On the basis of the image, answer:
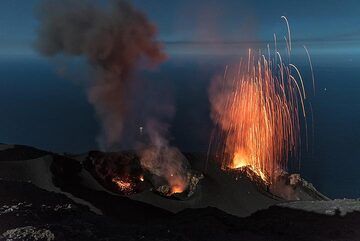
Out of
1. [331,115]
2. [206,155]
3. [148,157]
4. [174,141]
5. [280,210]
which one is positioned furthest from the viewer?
[331,115]

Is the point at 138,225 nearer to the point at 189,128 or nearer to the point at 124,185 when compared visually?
the point at 124,185

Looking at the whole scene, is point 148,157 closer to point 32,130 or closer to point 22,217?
point 22,217

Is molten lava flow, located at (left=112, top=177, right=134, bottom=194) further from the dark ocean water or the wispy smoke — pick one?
the dark ocean water

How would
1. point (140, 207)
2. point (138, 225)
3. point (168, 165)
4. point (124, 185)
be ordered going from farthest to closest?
1. point (168, 165)
2. point (124, 185)
3. point (140, 207)
4. point (138, 225)

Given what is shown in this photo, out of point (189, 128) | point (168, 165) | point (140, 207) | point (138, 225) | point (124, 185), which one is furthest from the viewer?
point (189, 128)

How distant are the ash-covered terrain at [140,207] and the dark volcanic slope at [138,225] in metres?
0.06

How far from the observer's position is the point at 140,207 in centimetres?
3597

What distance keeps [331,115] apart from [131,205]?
130557 mm

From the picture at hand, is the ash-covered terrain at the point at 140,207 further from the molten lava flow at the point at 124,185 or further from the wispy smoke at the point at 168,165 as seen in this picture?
the wispy smoke at the point at 168,165

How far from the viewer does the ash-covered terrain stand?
83.6ft

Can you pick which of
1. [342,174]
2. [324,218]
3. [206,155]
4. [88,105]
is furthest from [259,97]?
[88,105]

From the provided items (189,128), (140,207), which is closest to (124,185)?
(140,207)

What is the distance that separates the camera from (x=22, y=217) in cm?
2636

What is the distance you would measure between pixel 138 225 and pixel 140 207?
303 inches
